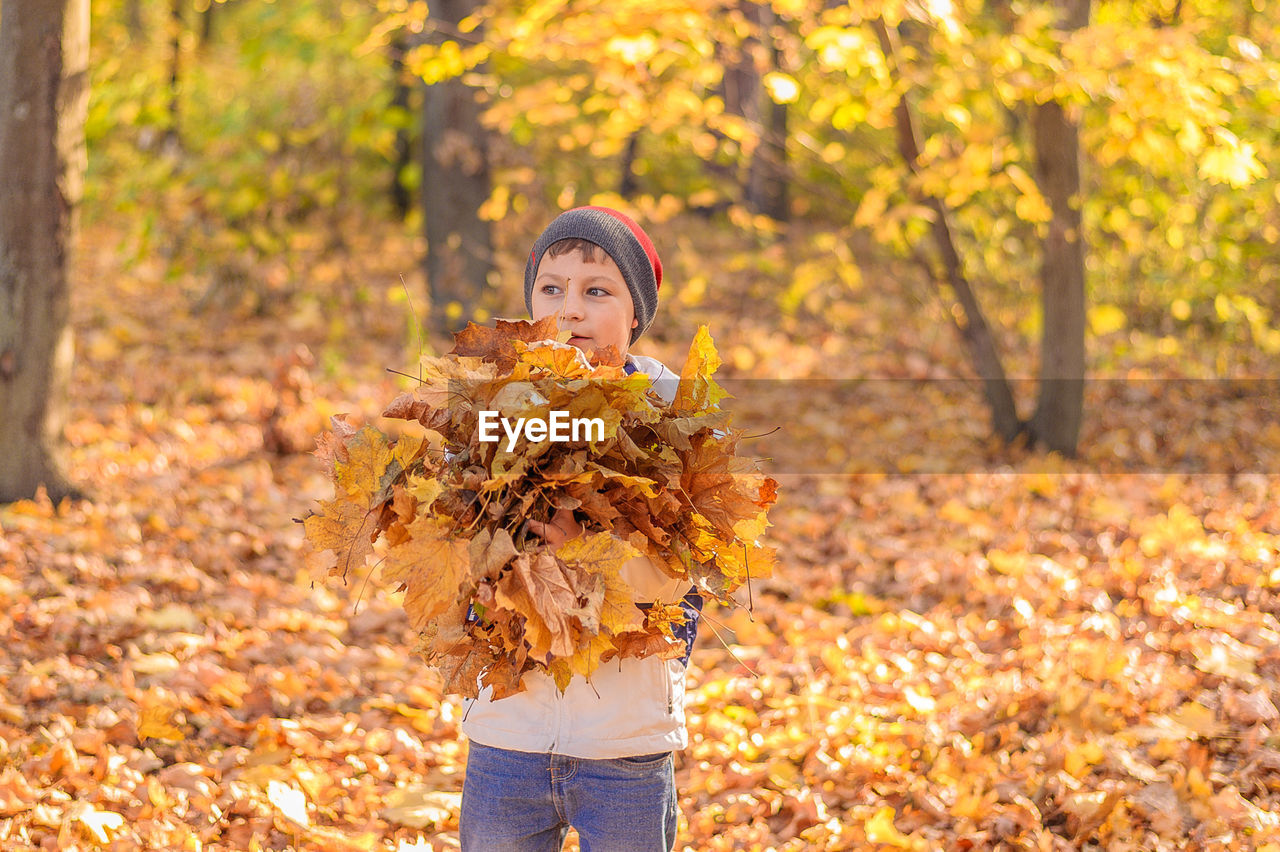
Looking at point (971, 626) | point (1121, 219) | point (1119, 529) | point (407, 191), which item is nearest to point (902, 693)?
point (971, 626)

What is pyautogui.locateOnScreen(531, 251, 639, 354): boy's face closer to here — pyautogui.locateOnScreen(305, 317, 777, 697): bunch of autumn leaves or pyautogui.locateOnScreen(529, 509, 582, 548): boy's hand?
pyautogui.locateOnScreen(305, 317, 777, 697): bunch of autumn leaves

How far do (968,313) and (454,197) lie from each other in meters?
4.01

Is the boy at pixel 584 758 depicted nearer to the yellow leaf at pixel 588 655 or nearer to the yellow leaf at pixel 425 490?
the yellow leaf at pixel 588 655

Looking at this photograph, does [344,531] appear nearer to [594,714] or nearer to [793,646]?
[594,714]

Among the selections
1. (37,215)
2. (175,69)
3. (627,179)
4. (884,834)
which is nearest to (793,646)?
(884,834)

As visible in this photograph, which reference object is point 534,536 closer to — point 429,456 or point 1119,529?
point 429,456

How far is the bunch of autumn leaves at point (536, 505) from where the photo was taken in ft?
4.95

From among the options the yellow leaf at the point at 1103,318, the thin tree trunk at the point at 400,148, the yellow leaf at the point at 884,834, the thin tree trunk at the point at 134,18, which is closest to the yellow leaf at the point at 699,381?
the yellow leaf at the point at 884,834

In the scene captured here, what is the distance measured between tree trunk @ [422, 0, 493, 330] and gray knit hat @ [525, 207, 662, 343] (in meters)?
5.58

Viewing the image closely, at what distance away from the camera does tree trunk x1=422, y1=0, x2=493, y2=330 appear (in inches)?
298

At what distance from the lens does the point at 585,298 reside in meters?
2.03

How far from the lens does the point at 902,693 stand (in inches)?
142

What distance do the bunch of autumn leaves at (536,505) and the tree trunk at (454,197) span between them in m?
6.13

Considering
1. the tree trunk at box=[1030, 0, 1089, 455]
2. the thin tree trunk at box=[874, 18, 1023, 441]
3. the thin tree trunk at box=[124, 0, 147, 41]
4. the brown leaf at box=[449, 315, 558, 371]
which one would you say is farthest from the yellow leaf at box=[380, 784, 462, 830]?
the thin tree trunk at box=[124, 0, 147, 41]
